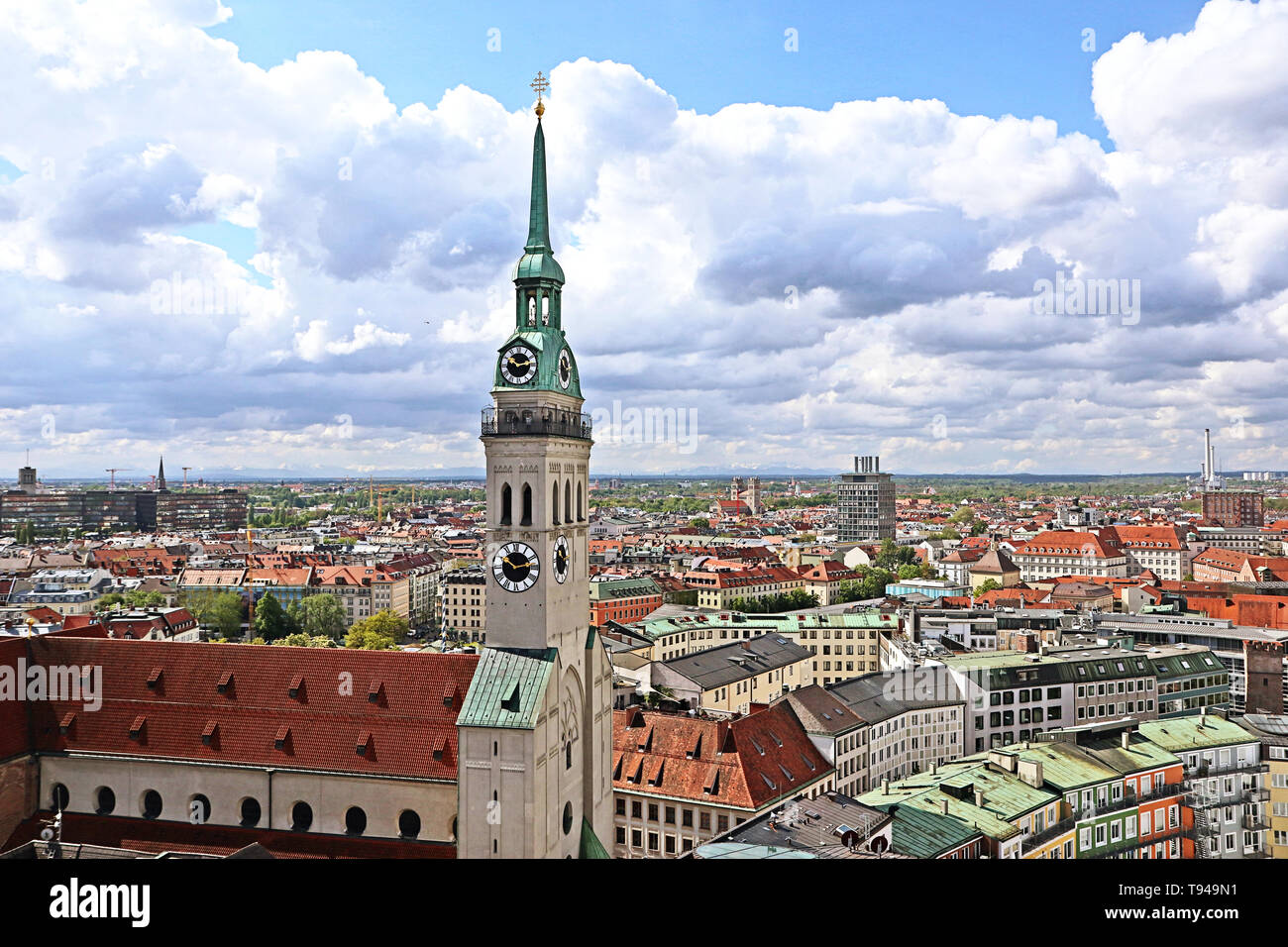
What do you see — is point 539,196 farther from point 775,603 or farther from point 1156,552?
point 1156,552

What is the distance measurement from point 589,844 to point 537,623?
1002cm

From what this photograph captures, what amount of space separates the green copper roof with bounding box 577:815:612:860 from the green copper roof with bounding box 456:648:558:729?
25.3 ft

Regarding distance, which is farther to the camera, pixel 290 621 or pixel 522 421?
pixel 290 621

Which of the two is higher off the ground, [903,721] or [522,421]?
[522,421]

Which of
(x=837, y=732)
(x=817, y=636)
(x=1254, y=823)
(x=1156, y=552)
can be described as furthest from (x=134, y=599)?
(x=1156, y=552)

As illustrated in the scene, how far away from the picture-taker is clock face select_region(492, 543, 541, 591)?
37500 mm

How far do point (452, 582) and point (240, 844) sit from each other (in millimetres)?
103710

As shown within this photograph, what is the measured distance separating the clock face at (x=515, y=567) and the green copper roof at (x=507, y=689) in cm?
245

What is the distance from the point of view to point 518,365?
128 ft

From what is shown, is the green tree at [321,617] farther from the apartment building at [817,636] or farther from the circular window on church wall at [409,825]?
the circular window on church wall at [409,825]

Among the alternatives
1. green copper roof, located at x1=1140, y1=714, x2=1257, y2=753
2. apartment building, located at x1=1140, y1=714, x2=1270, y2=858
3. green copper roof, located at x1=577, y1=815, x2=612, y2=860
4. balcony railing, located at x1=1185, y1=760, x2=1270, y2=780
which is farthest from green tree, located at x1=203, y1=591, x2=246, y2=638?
balcony railing, located at x1=1185, y1=760, x2=1270, y2=780

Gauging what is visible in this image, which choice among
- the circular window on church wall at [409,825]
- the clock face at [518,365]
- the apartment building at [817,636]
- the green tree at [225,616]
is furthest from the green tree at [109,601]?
the clock face at [518,365]

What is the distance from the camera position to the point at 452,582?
141m
